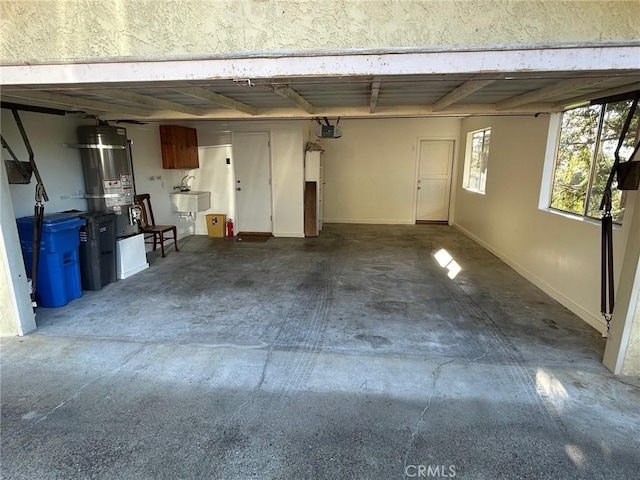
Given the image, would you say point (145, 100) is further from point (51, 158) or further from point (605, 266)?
point (605, 266)

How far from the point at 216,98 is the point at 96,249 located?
229cm

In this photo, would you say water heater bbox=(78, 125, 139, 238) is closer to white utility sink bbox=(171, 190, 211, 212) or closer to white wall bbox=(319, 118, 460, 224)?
white utility sink bbox=(171, 190, 211, 212)

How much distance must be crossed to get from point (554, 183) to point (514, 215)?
93 cm

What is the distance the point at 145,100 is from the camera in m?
3.69

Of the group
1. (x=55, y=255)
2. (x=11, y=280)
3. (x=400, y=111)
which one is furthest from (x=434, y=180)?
(x=11, y=280)

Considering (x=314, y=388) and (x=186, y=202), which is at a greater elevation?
(x=186, y=202)

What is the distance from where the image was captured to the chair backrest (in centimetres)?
567

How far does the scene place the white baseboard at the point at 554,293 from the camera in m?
3.37

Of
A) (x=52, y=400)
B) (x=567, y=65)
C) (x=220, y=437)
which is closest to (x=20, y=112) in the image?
(x=52, y=400)

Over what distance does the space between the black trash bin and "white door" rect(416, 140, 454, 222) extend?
6770mm

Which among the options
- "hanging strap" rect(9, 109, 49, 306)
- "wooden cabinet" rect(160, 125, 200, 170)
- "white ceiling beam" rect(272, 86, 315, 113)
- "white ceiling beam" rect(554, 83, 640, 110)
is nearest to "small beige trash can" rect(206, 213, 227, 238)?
"wooden cabinet" rect(160, 125, 200, 170)

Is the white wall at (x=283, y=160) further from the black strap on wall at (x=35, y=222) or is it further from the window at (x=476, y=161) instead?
the black strap on wall at (x=35, y=222)

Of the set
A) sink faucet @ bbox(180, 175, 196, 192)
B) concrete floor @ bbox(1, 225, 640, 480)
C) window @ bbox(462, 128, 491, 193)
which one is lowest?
concrete floor @ bbox(1, 225, 640, 480)

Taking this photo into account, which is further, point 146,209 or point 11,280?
point 146,209
